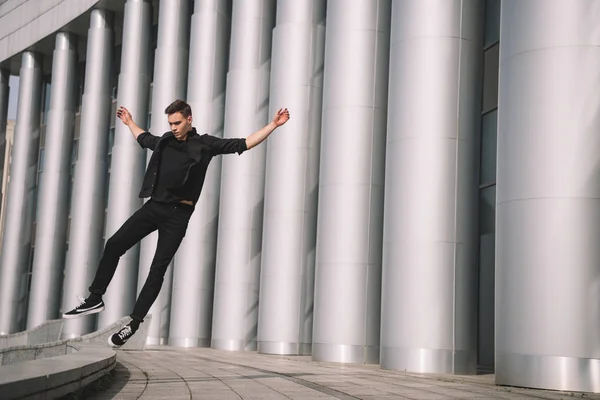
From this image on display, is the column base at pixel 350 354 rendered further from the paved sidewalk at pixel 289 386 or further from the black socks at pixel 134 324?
the black socks at pixel 134 324

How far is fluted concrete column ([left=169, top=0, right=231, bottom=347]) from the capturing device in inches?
1081

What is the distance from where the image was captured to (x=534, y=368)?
39.1 ft

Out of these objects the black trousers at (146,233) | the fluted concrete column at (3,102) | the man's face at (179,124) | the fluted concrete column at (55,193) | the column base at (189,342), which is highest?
the fluted concrete column at (3,102)

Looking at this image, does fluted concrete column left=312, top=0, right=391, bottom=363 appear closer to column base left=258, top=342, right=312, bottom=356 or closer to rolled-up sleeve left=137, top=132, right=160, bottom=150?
column base left=258, top=342, right=312, bottom=356

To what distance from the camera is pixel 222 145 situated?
7.86 meters

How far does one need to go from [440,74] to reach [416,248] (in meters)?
3.23

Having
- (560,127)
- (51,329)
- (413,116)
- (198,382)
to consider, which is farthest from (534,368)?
(51,329)

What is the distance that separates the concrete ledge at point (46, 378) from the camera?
18.7 feet

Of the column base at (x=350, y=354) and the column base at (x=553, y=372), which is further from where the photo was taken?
the column base at (x=350, y=354)

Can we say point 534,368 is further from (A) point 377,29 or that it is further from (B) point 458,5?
(A) point 377,29

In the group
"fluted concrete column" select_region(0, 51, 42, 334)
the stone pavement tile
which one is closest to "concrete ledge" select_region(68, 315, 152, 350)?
the stone pavement tile

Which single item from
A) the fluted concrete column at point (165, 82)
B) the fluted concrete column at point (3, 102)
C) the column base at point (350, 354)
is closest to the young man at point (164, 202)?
the column base at point (350, 354)

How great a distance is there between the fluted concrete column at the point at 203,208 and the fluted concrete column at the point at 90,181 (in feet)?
23.0

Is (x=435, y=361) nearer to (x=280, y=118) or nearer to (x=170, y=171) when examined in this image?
(x=280, y=118)
